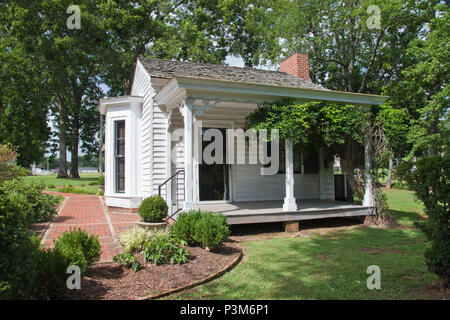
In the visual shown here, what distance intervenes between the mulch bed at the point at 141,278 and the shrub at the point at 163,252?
97mm

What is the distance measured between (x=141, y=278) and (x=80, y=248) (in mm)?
931

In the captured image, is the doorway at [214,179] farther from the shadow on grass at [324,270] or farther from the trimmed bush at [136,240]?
the trimmed bush at [136,240]

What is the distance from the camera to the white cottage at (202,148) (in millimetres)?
7695

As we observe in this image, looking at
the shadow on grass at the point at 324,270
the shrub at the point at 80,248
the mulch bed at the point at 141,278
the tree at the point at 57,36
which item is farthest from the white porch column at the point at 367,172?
the tree at the point at 57,36

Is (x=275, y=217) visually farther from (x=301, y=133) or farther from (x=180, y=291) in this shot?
(x=180, y=291)

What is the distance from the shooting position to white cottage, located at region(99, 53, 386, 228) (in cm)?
770

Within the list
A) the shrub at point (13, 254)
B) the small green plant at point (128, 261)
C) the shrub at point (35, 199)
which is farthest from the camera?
the shrub at point (35, 199)

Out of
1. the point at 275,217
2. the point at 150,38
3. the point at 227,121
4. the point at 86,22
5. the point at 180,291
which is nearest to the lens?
the point at 180,291

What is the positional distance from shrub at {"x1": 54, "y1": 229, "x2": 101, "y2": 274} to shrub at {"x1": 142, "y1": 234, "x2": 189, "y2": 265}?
83 centimetres
